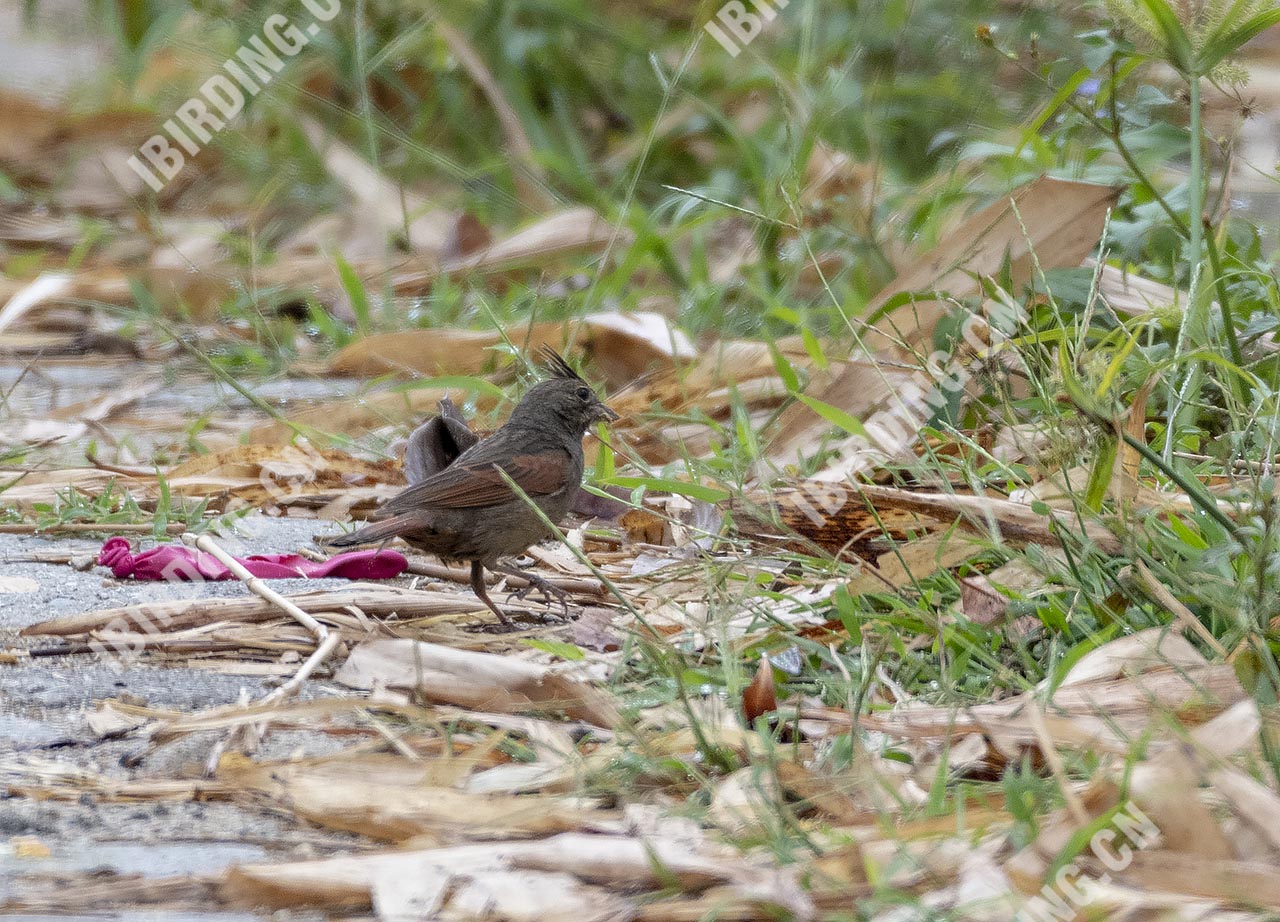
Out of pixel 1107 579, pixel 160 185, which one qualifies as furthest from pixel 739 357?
pixel 160 185

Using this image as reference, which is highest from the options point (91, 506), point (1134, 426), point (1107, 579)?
point (1134, 426)

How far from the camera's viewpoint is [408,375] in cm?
549

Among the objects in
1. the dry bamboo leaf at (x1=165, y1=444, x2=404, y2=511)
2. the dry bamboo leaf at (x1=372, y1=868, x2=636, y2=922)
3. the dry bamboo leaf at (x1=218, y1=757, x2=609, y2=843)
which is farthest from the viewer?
the dry bamboo leaf at (x1=165, y1=444, x2=404, y2=511)

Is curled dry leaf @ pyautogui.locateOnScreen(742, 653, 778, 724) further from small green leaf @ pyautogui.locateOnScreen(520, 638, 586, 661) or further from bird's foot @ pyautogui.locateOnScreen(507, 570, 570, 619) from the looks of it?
bird's foot @ pyautogui.locateOnScreen(507, 570, 570, 619)

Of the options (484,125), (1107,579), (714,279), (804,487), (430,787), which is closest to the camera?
(430,787)

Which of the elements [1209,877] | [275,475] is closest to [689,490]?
[1209,877]

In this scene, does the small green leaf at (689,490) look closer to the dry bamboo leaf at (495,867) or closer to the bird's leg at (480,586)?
the bird's leg at (480,586)

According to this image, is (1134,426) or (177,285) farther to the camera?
(177,285)

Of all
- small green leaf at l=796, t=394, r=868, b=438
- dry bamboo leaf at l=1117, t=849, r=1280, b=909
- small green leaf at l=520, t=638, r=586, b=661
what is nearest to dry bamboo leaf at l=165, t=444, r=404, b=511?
small green leaf at l=520, t=638, r=586, b=661

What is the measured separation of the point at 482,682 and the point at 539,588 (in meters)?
0.88

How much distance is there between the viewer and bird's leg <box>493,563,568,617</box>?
11.3ft

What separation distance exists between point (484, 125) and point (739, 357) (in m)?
3.65

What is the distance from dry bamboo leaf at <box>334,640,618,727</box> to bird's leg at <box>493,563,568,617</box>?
712 mm

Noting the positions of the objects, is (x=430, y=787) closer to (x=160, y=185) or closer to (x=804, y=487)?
(x=804, y=487)
